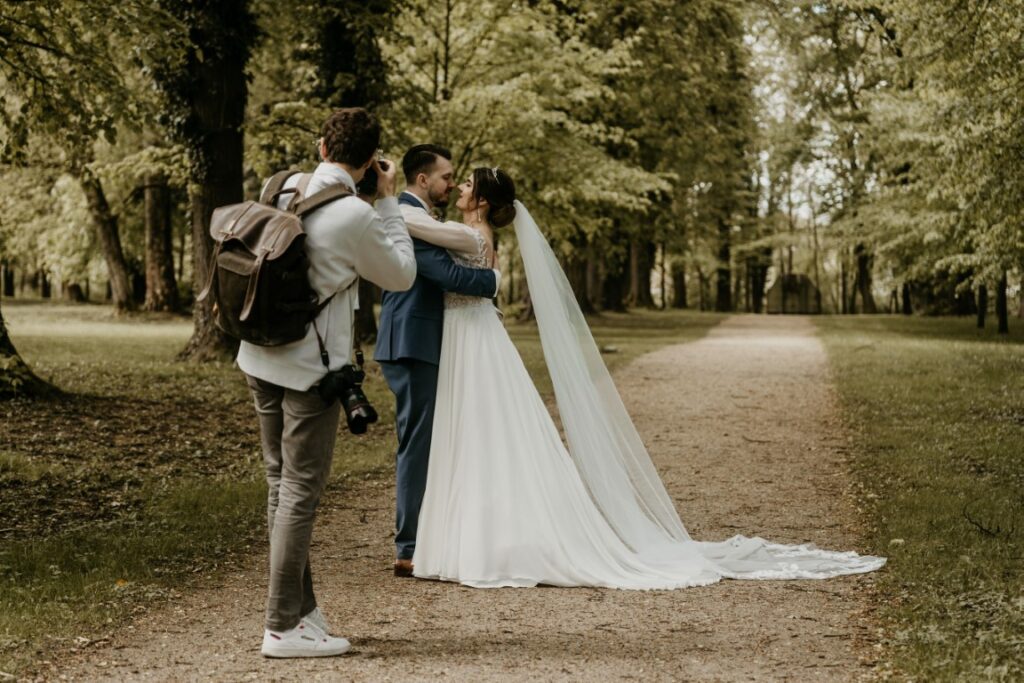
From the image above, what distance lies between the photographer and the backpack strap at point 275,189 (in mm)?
4633

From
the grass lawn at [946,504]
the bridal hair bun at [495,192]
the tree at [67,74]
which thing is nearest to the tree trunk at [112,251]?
the grass lawn at [946,504]

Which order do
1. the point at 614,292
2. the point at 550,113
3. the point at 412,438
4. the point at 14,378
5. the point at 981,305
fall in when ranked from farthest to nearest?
the point at 614,292 < the point at 981,305 < the point at 550,113 < the point at 14,378 < the point at 412,438

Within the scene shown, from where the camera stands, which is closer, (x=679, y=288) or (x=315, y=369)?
(x=315, y=369)

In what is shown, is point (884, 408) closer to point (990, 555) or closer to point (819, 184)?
point (990, 555)

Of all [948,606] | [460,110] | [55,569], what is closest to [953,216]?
[460,110]

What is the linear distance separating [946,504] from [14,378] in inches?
354

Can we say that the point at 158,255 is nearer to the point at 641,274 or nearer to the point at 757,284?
the point at 641,274

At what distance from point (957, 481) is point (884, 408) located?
15.2ft

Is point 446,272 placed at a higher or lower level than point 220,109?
lower

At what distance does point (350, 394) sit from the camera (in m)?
4.44

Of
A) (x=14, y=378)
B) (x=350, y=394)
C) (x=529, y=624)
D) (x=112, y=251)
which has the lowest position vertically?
(x=529, y=624)

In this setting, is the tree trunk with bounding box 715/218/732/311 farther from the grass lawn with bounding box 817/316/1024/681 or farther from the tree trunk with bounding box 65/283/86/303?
the grass lawn with bounding box 817/316/1024/681

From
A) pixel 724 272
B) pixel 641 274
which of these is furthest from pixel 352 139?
pixel 724 272

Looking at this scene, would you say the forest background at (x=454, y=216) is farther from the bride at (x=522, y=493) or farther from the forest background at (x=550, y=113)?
the bride at (x=522, y=493)
